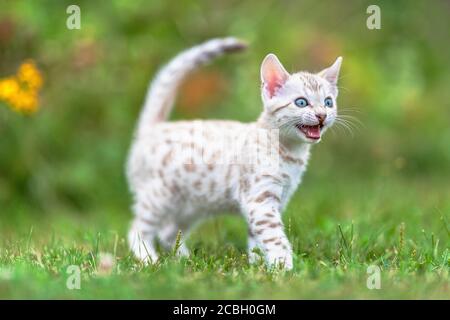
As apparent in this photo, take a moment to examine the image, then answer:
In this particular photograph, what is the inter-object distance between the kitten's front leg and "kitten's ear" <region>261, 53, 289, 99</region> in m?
0.50

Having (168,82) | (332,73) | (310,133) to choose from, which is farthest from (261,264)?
(168,82)

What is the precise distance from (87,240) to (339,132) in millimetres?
3437

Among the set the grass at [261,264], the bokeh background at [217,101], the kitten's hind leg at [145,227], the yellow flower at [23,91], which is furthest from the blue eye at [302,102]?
the yellow flower at [23,91]

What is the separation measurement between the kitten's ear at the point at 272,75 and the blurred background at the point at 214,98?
40.1 inches

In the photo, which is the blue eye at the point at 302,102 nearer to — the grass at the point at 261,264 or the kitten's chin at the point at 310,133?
the kitten's chin at the point at 310,133

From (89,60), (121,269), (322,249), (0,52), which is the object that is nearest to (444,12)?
(89,60)

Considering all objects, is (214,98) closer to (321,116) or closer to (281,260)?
(321,116)

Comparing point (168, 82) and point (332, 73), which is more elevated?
point (168, 82)

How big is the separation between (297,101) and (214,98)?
10.3ft

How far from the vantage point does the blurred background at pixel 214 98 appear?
5.51m

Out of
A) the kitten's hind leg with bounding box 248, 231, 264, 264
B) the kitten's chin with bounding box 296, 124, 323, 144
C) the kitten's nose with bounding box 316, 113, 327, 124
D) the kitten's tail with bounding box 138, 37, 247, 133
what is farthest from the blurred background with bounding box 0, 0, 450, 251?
the kitten's nose with bounding box 316, 113, 327, 124

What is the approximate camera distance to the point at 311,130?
3.44 meters

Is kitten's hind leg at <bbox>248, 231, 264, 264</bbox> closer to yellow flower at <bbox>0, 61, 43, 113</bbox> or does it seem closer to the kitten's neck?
the kitten's neck

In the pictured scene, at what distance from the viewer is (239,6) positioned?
7.35 m
